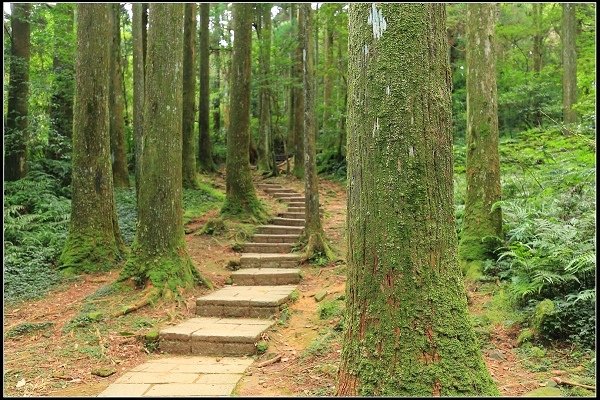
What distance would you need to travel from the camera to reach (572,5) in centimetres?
1408

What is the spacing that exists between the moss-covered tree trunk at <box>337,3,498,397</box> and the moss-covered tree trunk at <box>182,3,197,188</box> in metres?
11.5

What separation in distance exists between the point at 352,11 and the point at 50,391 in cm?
406

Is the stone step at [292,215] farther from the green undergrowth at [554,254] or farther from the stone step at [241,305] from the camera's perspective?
the stone step at [241,305]

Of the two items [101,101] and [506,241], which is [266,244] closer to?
[101,101]

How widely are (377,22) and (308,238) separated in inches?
262

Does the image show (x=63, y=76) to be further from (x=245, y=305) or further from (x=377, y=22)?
(x=377, y=22)

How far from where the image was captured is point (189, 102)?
14.6 metres

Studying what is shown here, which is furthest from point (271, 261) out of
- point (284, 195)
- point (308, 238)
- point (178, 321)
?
point (284, 195)

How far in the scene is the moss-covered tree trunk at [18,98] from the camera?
1280 cm

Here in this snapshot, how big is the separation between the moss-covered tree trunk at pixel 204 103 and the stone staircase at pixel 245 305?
7.54m

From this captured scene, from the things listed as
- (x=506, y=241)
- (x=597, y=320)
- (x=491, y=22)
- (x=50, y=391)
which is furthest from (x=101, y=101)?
(x=597, y=320)

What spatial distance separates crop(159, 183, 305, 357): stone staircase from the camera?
18.1 feet

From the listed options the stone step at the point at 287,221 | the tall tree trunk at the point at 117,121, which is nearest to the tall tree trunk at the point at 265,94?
the tall tree trunk at the point at 117,121

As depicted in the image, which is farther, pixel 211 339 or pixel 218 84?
pixel 218 84
